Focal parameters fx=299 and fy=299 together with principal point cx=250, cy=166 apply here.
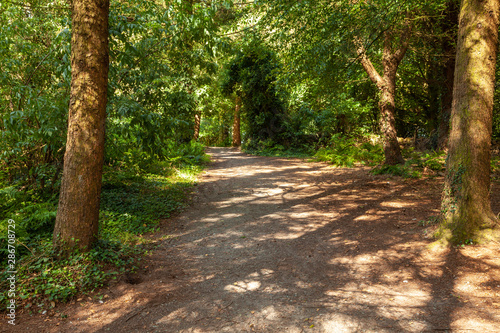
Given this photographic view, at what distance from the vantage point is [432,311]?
10.3 ft

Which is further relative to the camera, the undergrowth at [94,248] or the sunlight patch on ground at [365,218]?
the sunlight patch on ground at [365,218]

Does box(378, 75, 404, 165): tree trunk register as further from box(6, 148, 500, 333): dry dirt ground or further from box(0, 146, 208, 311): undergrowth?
box(0, 146, 208, 311): undergrowth

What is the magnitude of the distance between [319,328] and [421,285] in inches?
62.7

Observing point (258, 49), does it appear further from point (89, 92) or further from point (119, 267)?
point (119, 267)

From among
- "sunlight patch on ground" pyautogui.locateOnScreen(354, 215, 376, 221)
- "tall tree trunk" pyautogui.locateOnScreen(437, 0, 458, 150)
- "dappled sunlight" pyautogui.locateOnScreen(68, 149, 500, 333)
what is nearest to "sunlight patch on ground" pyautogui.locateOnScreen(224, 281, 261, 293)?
"dappled sunlight" pyautogui.locateOnScreen(68, 149, 500, 333)

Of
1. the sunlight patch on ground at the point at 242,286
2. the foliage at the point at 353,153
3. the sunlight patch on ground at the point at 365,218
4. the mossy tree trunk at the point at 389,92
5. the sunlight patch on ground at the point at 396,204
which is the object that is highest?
the mossy tree trunk at the point at 389,92

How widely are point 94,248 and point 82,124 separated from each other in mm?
1721

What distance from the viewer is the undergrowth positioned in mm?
3611

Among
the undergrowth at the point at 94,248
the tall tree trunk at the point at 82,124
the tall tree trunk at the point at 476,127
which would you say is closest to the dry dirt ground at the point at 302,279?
the undergrowth at the point at 94,248

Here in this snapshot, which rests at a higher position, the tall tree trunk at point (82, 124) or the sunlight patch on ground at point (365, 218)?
the tall tree trunk at point (82, 124)

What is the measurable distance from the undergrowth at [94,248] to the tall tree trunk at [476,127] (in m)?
4.97

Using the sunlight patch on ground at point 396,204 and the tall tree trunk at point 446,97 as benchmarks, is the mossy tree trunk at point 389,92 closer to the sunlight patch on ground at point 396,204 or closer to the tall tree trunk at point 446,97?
the tall tree trunk at point 446,97

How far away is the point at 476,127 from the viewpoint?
14.4ft

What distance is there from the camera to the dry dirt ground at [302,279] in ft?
10.3
